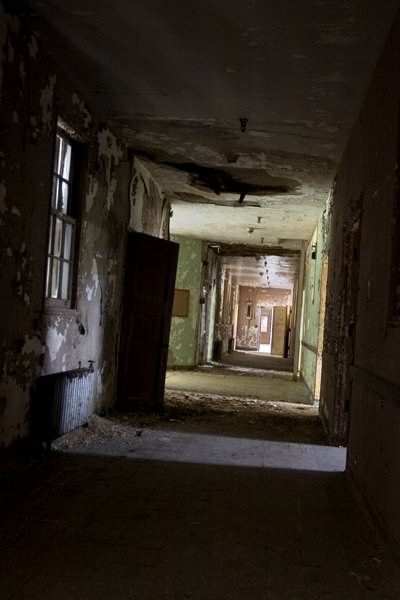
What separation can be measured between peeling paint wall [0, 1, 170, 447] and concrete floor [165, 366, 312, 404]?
154 inches

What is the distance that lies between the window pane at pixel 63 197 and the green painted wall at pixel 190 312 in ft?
27.9

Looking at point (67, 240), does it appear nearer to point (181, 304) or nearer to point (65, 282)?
point (65, 282)

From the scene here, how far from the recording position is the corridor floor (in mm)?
2404

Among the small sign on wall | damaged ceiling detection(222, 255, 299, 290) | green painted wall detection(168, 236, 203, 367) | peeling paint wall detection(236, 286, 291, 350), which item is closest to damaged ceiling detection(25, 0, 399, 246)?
green painted wall detection(168, 236, 203, 367)

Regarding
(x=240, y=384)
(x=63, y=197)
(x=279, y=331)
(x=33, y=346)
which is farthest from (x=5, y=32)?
(x=279, y=331)

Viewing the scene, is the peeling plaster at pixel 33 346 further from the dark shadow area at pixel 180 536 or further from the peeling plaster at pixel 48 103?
the peeling plaster at pixel 48 103

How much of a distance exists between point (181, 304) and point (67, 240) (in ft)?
28.2

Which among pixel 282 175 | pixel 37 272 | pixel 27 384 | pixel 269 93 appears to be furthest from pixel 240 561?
pixel 282 175

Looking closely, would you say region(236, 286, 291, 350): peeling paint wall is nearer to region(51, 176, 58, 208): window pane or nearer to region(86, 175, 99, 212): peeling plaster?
region(86, 175, 99, 212): peeling plaster

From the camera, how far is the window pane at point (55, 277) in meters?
4.96

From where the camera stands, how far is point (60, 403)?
4.61 meters

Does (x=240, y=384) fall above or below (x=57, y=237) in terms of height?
below

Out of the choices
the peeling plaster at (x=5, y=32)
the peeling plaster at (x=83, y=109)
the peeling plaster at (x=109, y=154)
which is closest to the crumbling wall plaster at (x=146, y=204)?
the peeling plaster at (x=109, y=154)

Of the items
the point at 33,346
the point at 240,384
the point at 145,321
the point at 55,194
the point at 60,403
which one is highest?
the point at 55,194
